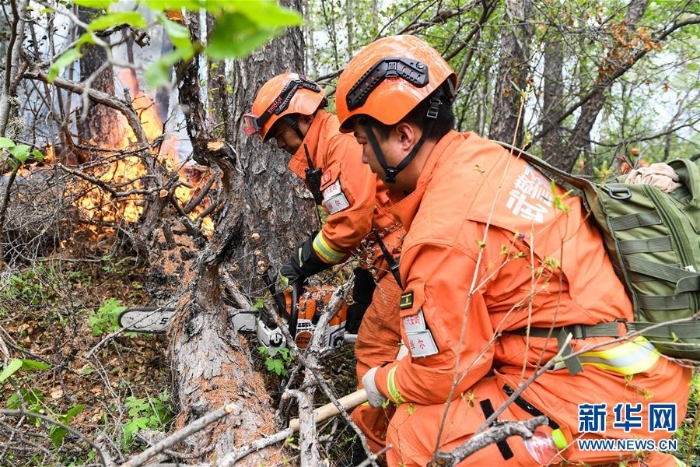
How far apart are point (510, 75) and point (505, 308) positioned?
3737 millimetres

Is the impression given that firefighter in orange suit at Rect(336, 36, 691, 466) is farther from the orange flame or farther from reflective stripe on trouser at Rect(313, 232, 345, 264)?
the orange flame

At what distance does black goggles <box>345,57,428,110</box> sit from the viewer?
7.05ft

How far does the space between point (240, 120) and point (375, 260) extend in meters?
1.83

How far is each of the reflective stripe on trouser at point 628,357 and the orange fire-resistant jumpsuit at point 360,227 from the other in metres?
1.41

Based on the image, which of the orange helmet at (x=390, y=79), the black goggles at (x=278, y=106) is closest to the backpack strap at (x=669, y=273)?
the orange helmet at (x=390, y=79)

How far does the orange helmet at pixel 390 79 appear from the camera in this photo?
214cm

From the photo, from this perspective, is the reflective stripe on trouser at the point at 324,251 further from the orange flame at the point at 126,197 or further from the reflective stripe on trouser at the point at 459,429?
the orange flame at the point at 126,197

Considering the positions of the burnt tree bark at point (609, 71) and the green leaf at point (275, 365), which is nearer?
the green leaf at point (275, 365)

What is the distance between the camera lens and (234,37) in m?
0.64

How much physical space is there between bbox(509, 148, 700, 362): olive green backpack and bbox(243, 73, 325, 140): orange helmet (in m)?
1.88

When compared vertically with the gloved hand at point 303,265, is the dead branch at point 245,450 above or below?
below

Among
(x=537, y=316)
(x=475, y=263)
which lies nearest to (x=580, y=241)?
(x=537, y=316)

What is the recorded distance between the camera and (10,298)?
393cm

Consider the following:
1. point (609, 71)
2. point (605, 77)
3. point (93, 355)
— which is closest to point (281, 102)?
point (93, 355)
